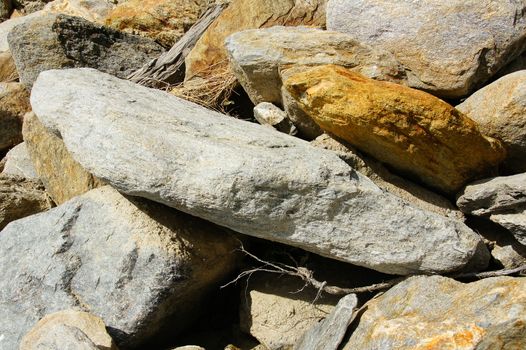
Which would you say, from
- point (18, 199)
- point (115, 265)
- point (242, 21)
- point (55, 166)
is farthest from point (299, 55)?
point (18, 199)

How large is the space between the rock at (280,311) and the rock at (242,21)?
187 cm

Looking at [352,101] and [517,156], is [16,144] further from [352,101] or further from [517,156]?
[517,156]

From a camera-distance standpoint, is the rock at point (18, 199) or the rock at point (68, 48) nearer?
the rock at point (18, 199)

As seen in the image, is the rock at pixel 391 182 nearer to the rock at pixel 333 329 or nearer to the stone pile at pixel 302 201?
the stone pile at pixel 302 201

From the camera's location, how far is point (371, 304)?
3.55 m

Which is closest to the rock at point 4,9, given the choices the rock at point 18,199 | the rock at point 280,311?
the rock at point 18,199

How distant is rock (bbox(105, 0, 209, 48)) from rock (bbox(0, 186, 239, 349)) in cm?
274

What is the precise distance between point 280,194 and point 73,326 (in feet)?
3.82

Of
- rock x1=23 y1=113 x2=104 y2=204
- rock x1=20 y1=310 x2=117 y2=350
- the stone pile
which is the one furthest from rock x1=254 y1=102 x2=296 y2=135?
rock x1=20 y1=310 x2=117 y2=350

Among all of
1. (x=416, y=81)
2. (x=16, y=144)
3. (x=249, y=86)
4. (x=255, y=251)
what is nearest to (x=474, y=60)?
(x=416, y=81)

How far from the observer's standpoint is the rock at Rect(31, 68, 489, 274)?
3.45m

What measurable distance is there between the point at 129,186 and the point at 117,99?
0.60 meters

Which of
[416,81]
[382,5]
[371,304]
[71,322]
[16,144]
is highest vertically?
[382,5]

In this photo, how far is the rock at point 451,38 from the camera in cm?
428
